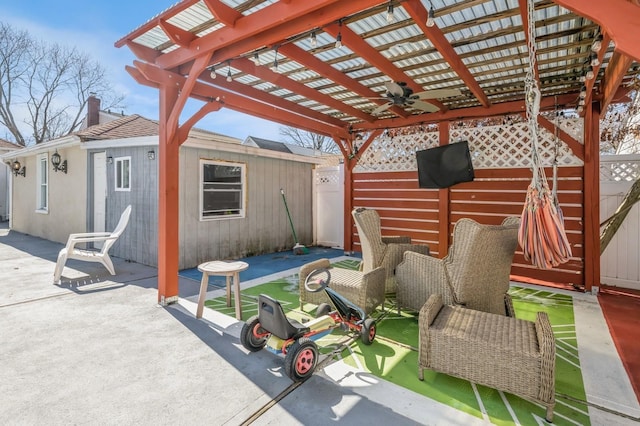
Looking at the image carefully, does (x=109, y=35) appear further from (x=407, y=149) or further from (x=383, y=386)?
(x=383, y=386)

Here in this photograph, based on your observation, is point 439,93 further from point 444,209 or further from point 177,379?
point 177,379

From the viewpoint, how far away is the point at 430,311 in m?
2.28

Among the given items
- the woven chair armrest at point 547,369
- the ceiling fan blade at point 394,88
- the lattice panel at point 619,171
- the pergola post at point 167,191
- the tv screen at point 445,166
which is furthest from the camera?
the tv screen at point 445,166

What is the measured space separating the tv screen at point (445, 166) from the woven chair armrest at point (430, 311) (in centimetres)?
383

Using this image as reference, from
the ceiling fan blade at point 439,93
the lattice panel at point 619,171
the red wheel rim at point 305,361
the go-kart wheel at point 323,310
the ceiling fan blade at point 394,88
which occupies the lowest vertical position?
the red wheel rim at point 305,361

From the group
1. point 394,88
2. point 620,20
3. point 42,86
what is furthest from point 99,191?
point 42,86

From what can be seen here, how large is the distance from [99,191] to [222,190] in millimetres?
2904

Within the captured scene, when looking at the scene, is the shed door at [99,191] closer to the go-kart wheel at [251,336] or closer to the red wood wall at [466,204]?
the red wood wall at [466,204]

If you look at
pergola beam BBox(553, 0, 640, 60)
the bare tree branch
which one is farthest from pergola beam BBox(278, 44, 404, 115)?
the bare tree branch

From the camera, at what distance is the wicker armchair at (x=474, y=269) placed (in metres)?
2.79

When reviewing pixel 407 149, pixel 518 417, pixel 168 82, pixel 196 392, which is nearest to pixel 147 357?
pixel 196 392

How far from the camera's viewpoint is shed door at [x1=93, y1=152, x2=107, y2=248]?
270 inches

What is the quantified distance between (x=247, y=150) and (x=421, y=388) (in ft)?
18.6

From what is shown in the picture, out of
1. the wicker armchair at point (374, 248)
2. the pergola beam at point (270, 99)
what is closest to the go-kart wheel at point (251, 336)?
the wicker armchair at point (374, 248)
